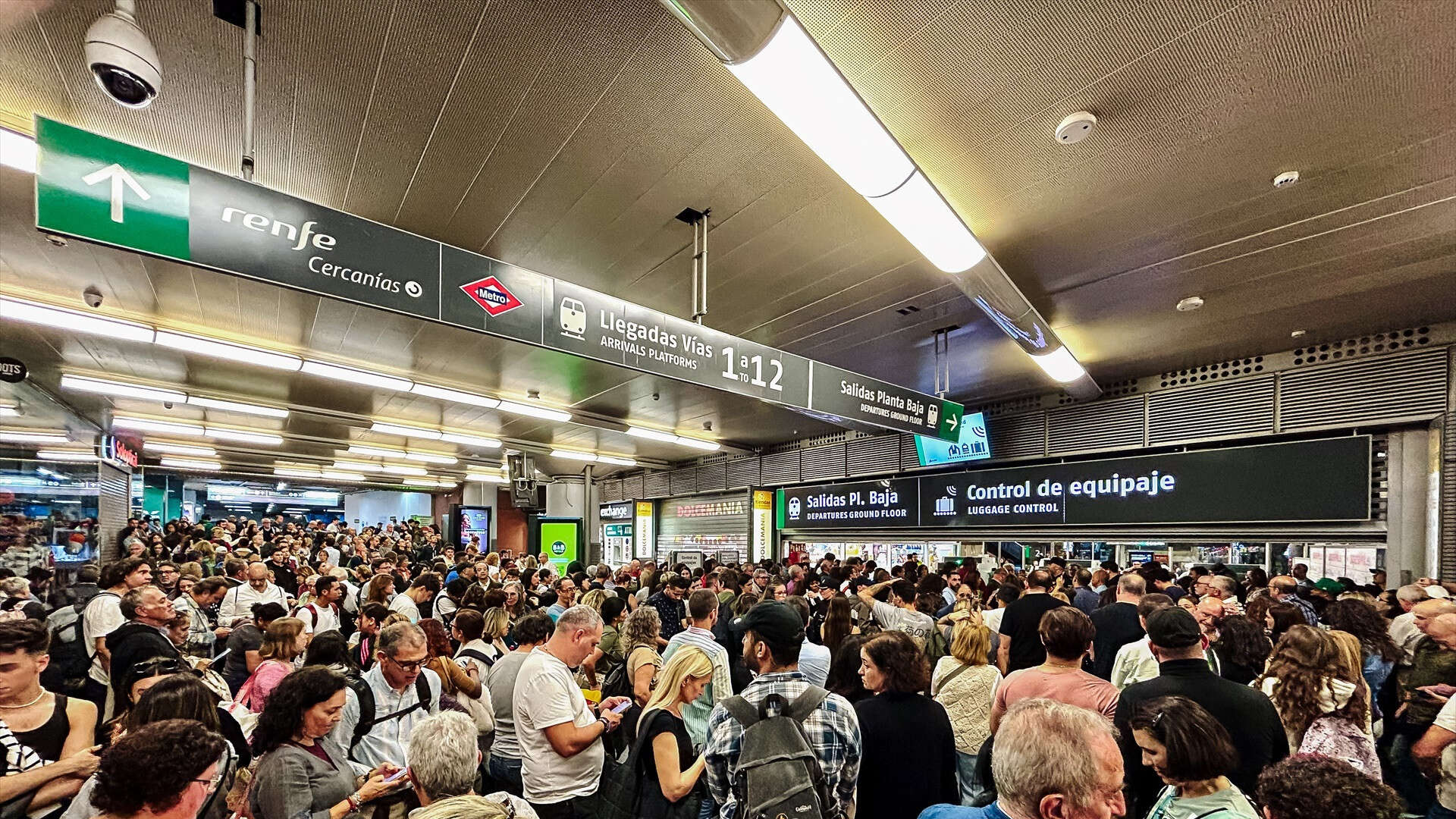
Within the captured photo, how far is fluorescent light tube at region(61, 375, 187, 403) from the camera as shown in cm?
895

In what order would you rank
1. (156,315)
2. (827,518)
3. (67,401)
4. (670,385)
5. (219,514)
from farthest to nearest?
(219,514) → (827,518) → (67,401) → (670,385) → (156,315)

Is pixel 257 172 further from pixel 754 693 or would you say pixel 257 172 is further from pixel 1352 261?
pixel 1352 261

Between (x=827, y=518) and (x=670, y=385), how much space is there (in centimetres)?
571

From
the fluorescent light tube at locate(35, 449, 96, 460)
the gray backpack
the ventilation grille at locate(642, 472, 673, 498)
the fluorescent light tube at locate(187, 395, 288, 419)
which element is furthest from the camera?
the ventilation grille at locate(642, 472, 673, 498)

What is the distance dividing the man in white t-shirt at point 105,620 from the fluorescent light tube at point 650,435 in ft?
25.9

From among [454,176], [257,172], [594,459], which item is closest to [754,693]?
[454,176]

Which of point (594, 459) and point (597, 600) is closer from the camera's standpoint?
point (597, 600)

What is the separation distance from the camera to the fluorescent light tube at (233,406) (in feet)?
32.8

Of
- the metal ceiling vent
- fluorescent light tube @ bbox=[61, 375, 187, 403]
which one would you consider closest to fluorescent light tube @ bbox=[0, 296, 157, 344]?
fluorescent light tube @ bbox=[61, 375, 187, 403]

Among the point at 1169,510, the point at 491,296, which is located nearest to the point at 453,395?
the point at 491,296

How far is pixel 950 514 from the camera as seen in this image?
1141cm

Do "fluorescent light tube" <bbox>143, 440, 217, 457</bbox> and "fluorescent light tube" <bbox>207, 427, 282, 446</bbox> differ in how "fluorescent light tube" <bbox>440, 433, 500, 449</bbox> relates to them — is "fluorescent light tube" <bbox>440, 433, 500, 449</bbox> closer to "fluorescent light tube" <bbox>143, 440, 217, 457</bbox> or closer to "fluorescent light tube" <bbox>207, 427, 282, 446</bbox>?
"fluorescent light tube" <bbox>207, 427, 282, 446</bbox>

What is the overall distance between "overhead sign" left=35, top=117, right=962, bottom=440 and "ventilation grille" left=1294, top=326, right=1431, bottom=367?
6305mm

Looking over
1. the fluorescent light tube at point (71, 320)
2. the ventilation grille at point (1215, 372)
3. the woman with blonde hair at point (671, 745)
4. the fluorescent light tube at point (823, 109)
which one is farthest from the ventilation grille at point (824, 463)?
the woman with blonde hair at point (671, 745)
